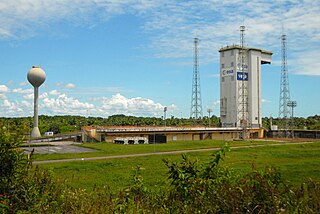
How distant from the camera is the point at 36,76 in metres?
62.9

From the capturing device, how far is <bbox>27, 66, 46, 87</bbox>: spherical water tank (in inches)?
2475

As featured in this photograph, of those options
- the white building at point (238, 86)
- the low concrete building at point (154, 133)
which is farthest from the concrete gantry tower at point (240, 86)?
the low concrete building at point (154, 133)

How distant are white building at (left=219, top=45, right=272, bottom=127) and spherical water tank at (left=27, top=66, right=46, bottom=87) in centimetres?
3796

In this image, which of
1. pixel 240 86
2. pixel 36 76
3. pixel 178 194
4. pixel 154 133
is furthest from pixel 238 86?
pixel 178 194

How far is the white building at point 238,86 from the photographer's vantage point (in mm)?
73312

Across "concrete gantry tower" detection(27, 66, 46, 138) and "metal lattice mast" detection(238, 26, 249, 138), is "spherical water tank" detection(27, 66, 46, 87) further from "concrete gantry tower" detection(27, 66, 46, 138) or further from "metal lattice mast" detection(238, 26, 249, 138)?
"metal lattice mast" detection(238, 26, 249, 138)

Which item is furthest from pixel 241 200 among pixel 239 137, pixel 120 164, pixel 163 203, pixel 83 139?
pixel 239 137

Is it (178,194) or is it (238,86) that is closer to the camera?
(178,194)

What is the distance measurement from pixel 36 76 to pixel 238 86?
4077 cm

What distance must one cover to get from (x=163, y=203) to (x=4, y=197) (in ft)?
9.27

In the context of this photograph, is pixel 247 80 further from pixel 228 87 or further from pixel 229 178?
pixel 229 178

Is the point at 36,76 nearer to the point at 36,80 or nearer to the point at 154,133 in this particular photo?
the point at 36,80

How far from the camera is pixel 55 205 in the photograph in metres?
6.15

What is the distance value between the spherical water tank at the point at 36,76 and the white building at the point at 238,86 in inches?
1494
